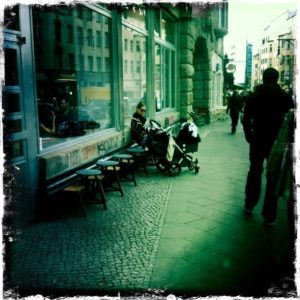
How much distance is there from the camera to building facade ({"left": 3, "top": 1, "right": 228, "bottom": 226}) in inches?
192

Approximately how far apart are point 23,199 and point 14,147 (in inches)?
27.3

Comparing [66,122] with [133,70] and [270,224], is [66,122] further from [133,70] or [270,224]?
[270,224]

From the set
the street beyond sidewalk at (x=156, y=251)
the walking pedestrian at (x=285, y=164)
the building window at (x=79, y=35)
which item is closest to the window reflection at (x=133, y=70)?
the building window at (x=79, y=35)

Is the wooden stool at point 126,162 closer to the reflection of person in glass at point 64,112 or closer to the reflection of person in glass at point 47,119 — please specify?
the reflection of person in glass at point 64,112

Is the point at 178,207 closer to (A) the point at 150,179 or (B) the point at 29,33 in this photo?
(A) the point at 150,179

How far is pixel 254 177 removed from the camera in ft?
17.6

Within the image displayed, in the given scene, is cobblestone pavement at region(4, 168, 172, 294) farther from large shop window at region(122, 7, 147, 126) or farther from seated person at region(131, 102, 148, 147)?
large shop window at region(122, 7, 147, 126)

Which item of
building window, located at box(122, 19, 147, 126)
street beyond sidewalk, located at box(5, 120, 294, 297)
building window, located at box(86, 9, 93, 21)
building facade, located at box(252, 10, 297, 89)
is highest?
building facade, located at box(252, 10, 297, 89)

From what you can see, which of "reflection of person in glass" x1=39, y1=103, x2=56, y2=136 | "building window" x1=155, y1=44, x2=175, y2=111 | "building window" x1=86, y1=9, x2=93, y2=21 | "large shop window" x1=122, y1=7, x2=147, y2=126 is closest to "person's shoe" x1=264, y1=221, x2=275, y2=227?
"reflection of person in glass" x1=39, y1=103, x2=56, y2=136

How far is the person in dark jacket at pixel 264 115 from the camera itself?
16.7ft

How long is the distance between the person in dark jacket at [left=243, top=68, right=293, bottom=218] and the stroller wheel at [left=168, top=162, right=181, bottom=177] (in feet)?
10.1

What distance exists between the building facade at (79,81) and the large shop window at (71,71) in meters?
0.02

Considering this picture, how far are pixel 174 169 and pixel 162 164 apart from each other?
321 mm

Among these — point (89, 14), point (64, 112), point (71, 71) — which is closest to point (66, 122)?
point (64, 112)
